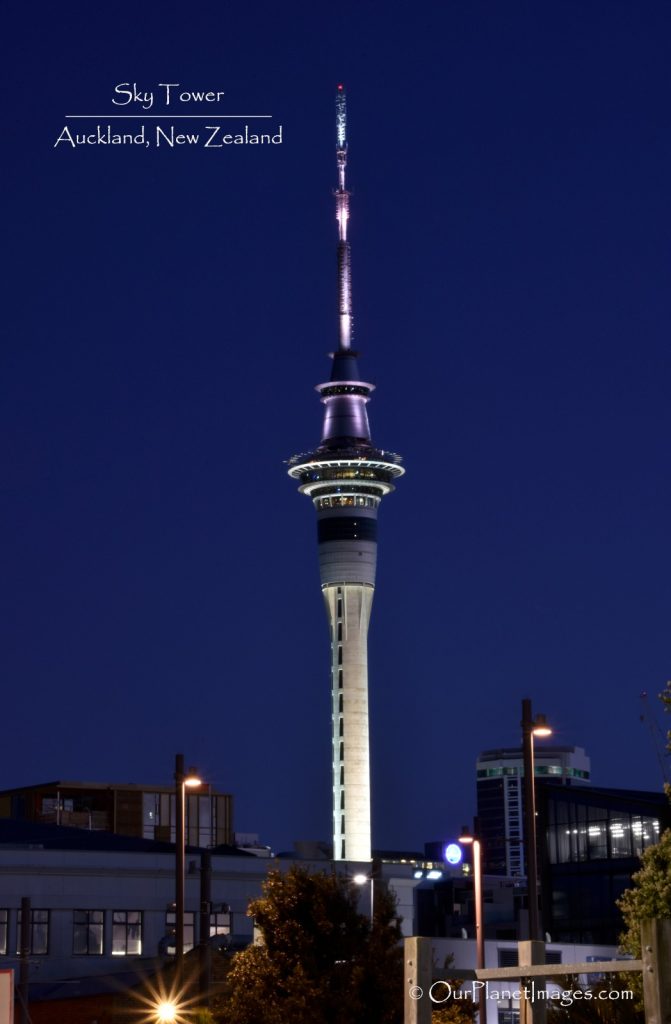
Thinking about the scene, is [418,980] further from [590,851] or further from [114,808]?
[114,808]

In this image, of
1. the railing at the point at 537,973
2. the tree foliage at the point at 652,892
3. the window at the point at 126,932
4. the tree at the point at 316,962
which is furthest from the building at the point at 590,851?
the railing at the point at 537,973

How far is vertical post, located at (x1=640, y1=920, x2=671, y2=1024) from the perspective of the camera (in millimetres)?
22406

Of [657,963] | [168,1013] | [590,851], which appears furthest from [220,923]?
[657,963]

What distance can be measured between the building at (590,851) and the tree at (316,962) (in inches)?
2353

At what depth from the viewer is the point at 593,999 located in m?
37.6

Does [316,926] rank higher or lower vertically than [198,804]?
lower

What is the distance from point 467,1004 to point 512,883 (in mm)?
116664

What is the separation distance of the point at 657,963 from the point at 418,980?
131 inches

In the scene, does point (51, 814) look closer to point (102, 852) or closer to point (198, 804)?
point (198, 804)

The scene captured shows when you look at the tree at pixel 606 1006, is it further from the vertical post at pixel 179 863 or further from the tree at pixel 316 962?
the vertical post at pixel 179 863

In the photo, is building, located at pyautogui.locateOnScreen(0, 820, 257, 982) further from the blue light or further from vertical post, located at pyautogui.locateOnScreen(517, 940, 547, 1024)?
vertical post, located at pyautogui.locateOnScreen(517, 940, 547, 1024)

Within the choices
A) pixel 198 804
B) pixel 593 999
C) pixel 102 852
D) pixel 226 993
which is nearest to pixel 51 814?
pixel 198 804

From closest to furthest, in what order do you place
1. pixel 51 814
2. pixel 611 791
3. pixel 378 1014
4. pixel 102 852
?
1. pixel 378 1014
2. pixel 102 852
3. pixel 611 791
4. pixel 51 814

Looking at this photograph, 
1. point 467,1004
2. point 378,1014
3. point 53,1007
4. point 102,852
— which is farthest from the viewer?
point 102,852
